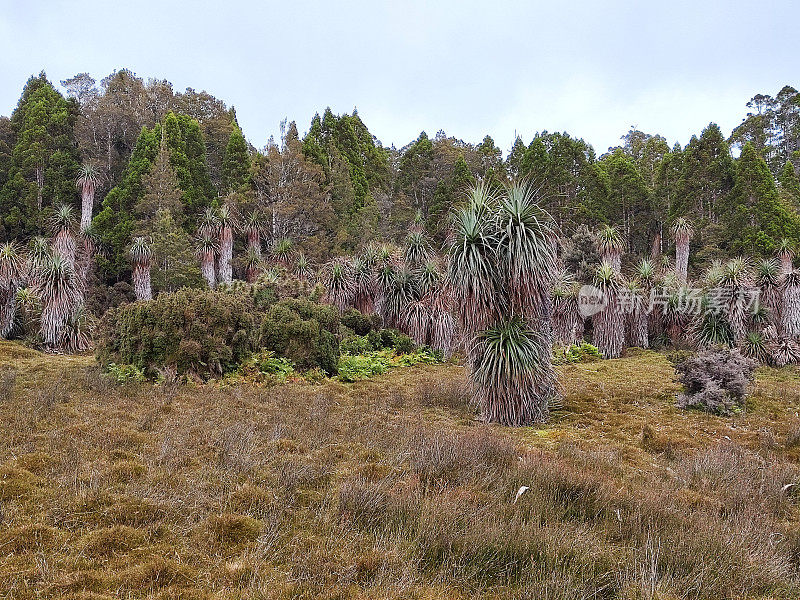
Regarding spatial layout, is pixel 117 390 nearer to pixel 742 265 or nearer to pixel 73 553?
pixel 73 553

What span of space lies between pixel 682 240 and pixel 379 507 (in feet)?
89.3

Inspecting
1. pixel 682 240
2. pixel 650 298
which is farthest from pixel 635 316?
pixel 682 240

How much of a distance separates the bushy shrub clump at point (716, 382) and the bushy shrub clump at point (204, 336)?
7898 mm

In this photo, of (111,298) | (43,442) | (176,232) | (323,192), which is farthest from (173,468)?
(323,192)

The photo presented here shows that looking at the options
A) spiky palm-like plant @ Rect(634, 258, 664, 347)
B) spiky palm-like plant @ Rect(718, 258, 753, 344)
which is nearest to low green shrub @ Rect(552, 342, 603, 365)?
spiky palm-like plant @ Rect(634, 258, 664, 347)

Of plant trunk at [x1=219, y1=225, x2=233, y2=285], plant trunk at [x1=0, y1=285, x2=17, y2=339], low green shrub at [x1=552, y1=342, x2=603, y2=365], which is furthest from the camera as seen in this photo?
plant trunk at [x1=219, y1=225, x2=233, y2=285]

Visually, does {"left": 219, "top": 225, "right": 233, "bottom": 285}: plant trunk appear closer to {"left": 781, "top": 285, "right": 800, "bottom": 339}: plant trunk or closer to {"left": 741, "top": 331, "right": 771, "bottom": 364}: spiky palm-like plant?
{"left": 741, "top": 331, "right": 771, "bottom": 364}: spiky palm-like plant

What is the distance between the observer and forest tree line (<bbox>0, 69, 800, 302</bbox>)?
1037 inches

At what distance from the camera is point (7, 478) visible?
440 centimetres

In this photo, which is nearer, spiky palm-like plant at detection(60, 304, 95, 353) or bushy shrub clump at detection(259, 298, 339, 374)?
bushy shrub clump at detection(259, 298, 339, 374)

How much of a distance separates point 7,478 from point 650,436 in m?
7.33

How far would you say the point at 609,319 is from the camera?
19172mm

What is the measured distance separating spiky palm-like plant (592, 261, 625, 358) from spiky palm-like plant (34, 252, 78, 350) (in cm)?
1926

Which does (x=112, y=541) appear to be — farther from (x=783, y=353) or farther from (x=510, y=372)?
(x=783, y=353)
